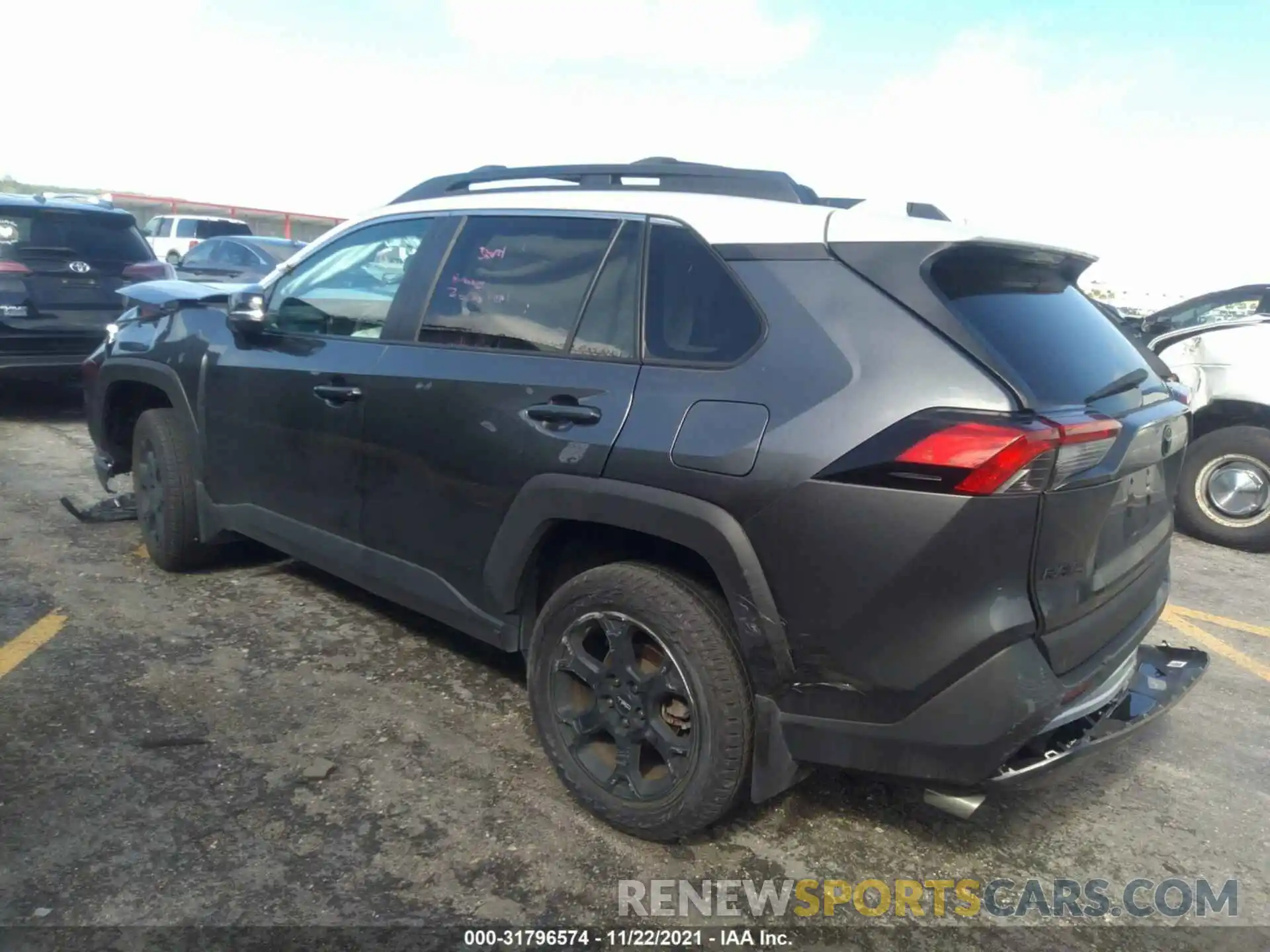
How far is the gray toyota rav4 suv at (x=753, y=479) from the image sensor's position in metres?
2.22

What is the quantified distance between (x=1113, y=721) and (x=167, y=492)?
389 cm

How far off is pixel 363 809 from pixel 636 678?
3.02 ft

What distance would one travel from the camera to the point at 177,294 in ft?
15.0

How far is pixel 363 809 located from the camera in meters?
2.85

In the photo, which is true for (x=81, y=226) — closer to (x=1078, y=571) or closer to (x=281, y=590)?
(x=281, y=590)

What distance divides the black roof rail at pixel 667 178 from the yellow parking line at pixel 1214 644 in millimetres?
2752

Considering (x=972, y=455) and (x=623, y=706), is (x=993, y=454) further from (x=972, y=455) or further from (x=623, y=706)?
(x=623, y=706)

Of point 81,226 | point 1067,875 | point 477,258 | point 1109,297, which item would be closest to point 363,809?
point 477,258

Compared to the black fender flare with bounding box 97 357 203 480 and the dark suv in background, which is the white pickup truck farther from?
the dark suv in background

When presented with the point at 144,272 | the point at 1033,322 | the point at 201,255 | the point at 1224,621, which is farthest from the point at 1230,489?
the point at 201,255

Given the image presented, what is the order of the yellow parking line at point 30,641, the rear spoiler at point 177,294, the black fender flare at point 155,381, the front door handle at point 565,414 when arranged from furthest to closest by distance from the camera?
1. the rear spoiler at point 177,294
2. the black fender flare at point 155,381
3. the yellow parking line at point 30,641
4. the front door handle at point 565,414

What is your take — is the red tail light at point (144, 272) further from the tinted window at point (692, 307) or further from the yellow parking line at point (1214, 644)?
the yellow parking line at point (1214, 644)

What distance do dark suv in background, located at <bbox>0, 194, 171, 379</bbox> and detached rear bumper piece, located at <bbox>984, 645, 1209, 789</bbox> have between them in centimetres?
745

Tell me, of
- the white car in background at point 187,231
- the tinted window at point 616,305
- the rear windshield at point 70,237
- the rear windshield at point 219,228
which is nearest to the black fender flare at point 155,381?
the tinted window at point 616,305
